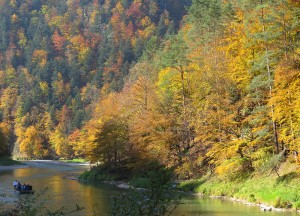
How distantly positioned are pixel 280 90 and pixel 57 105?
14599 cm

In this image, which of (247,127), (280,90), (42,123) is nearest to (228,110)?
(247,127)

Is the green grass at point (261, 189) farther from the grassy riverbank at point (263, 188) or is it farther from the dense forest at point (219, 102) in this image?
the dense forest at point (219, 102)

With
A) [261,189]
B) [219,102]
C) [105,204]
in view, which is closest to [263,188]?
[261,189]

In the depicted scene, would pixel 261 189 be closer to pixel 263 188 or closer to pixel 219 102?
pixel 263 188

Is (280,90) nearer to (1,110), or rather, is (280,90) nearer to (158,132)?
(158,132)

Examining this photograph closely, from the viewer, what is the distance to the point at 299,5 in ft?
111

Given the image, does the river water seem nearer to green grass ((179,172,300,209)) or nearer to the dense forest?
green grass ((179,172,300,209))

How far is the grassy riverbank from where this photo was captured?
91.4ft

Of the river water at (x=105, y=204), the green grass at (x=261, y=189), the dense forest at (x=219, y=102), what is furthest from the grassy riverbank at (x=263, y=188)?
the river water at (x=105, y=204)

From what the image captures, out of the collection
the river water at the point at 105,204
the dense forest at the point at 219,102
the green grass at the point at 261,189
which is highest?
the dense forest at the point at 219,102

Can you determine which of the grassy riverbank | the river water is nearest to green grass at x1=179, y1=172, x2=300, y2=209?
the grassy riverbank

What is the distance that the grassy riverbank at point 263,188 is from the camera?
2784 centimetres

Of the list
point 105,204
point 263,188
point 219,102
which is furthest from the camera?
point 219,102

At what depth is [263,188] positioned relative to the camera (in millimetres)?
31266
